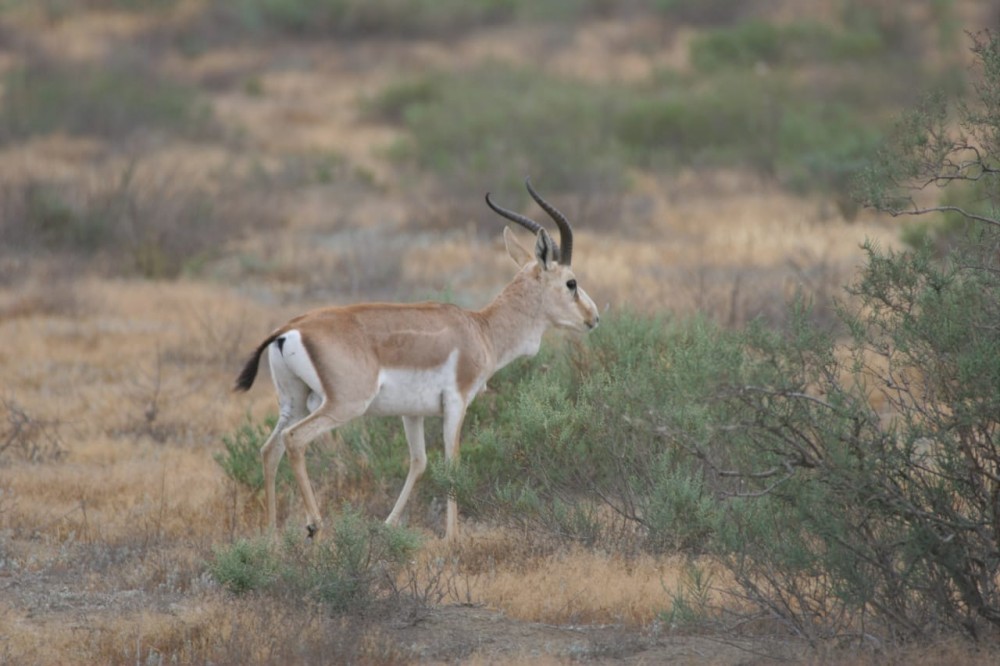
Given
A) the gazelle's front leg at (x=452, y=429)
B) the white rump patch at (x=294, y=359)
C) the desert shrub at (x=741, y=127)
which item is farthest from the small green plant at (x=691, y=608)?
the desert shrub at (x=741, y=127)

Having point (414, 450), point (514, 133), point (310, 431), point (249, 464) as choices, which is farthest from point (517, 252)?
point (514, 133)

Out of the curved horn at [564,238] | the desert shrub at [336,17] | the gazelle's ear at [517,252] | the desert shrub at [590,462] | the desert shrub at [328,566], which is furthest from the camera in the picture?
the desert shrub at [336,17]

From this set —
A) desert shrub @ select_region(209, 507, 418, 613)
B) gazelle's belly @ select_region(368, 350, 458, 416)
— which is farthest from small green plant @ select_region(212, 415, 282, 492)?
desert shrub @ select_region(209, 507, 418, 613)

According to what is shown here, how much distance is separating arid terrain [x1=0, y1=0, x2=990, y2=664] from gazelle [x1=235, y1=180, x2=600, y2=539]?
1.96 ft

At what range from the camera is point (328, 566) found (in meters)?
6.40

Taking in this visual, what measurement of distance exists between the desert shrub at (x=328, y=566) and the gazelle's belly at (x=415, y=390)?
1.05m

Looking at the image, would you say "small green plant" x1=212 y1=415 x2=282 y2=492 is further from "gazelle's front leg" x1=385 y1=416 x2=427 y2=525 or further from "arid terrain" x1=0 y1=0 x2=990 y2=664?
"gazelle's front leg" x1=385 y1=416 x2=427 y2=525

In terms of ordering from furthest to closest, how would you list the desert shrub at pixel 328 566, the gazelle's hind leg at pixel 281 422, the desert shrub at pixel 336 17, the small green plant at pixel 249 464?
the desert shrub at pixel 336 17, the small green plant at pixel 249 464, the gazelle's hind leg at pixel 281 422, the desert shrub at pixel 328 566

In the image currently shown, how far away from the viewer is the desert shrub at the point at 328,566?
6285 millimetres

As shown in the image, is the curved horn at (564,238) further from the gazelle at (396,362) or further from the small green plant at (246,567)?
the small green plant at (246,567)

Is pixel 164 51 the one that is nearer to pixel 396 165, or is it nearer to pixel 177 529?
pixel 396 165

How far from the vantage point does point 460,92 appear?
24969 mm

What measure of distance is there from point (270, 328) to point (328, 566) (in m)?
7.17

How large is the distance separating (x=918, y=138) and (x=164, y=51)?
2864 cm
